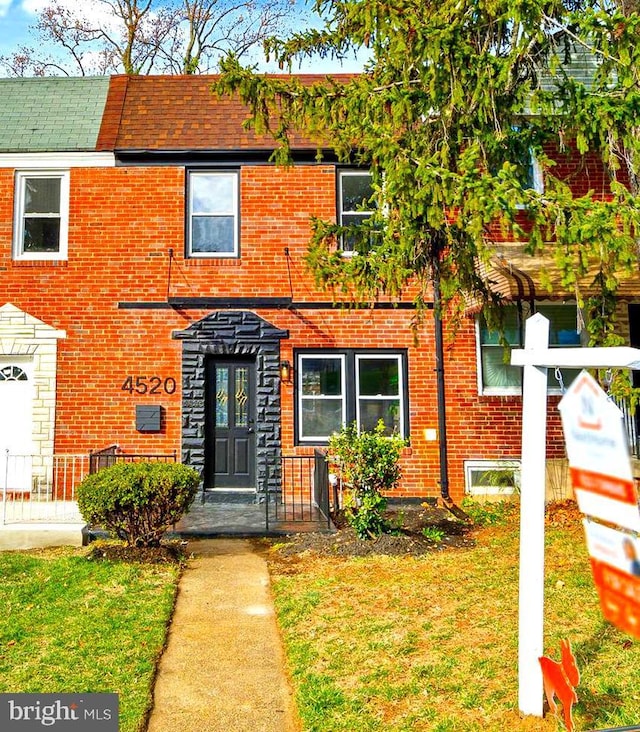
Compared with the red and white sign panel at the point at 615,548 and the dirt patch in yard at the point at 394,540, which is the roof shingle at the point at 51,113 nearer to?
the dirt patch in yard at the point at 394,540

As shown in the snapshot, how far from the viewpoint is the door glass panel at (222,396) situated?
34.8 ft

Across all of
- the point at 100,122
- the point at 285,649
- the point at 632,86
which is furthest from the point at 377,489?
the point at 100,122

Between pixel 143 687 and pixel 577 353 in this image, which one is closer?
pixel 577 353

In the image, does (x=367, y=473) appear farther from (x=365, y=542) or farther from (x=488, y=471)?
(x=488, y=471)

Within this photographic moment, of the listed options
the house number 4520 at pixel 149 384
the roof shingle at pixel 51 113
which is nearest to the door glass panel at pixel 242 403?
the house number 4520 at pixel 149 384

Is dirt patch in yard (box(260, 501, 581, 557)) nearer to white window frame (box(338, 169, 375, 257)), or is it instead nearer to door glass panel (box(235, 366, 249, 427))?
door glass panel (box(235, 366, 249, 427))

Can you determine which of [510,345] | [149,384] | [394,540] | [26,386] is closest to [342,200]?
[510,345]

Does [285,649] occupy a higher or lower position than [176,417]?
lower

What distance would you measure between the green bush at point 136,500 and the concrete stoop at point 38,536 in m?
0.92

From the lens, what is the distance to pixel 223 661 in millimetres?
4402

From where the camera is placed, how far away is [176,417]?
1035cm

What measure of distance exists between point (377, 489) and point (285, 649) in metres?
2.98

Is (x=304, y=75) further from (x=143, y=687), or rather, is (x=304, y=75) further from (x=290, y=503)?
(x=143, y=687)

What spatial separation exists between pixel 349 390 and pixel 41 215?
21.2 feet
